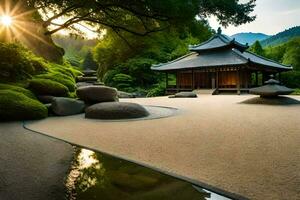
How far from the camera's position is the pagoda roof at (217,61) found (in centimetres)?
2434

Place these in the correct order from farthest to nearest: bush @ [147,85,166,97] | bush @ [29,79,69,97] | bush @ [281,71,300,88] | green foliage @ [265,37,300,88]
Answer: green foliage @ [265,37,300,88]
bush @ [281,71,300,88]
bush @ [147,85,166,97]
bush @ [29,79,69,97]

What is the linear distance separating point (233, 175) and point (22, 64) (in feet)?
33.7

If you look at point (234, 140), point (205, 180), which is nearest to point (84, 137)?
point (234, 140)

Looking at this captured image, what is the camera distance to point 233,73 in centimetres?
2612

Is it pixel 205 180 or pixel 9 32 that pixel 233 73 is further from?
pixel 205 180

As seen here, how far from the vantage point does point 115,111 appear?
918 centimetres

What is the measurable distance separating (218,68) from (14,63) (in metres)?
18.6

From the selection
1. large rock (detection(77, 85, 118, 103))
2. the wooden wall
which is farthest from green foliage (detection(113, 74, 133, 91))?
large rock (detection(77, 85, 118, 103))

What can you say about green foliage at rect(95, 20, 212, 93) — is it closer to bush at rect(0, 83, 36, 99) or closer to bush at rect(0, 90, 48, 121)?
bush at rect(0, 83, 36, 99)

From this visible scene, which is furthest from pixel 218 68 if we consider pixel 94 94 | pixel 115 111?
pixel 115 111

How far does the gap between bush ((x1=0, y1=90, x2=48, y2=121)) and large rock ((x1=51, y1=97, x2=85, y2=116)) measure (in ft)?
2.04

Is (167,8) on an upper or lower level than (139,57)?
lower

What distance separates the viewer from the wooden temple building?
2498cm

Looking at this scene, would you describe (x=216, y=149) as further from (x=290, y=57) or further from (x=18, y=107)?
(x=290, y=57)
